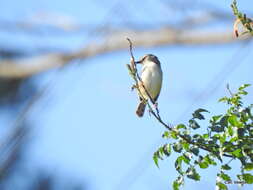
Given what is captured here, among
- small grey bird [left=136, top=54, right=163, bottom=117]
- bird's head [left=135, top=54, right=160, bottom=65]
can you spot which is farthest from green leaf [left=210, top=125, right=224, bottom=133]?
bird's head [left=135, top=54, right=160, bottom=65]

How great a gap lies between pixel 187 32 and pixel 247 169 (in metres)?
3.15

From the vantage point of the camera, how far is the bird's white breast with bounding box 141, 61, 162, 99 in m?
4.83

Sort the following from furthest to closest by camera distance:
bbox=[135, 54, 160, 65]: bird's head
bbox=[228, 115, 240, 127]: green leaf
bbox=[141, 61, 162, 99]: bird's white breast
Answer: bbox=[135, 54, 160, 65]: bird's head
bbox=[141, 61, 162, 99]: bird's white breast
bbox=[228, 115, 240, 127]: green leaf

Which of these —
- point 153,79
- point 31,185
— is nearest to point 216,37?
point 153,79

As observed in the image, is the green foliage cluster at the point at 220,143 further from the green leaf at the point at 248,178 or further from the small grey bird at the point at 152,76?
the small grey bird at the point at 152,76

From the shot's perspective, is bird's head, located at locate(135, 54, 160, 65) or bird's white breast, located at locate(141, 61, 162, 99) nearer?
bird's white breast, located at locate(141, 61, 162, 99)

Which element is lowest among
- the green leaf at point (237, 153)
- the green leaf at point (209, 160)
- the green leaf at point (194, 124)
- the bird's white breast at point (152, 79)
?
the green leaf at point (209, 160)

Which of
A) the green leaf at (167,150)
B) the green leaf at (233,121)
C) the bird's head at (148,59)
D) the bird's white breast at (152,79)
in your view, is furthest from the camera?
the bird's head at (148,59)

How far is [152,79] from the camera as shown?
4.90 metres

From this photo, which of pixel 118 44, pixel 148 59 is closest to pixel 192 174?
pixel 148 59

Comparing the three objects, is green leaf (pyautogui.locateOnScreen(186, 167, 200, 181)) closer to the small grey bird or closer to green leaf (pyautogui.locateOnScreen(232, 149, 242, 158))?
green leaf (pyautogui.locateOnScreen(232, 149, 242, 158))

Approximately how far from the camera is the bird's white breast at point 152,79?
4832mm

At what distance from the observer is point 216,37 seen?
531 centimetres

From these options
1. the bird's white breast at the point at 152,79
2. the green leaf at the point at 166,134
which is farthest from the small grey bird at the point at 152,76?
the green leaf at the point at 166,134
